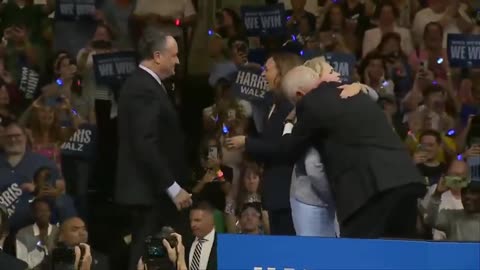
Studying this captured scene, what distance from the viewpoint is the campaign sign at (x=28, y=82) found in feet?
39.0

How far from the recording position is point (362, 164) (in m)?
7.39

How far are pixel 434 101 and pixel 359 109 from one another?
3.45 m

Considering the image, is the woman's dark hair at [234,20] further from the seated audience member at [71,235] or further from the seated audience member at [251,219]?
the seated audience member at [71,235]

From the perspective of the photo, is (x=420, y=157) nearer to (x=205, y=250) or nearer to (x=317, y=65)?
(x=205, y=250)

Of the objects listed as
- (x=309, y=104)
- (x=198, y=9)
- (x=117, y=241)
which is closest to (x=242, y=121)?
(x=117, y=241)

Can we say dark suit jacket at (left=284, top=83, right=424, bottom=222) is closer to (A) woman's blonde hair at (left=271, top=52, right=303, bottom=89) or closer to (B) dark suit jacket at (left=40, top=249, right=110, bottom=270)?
(A) woman's blonde hair at (left=271, top=52, right=303, bottom=89)

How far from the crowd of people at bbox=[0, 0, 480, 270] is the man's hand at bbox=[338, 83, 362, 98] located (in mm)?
12

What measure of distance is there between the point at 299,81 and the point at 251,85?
3.38m

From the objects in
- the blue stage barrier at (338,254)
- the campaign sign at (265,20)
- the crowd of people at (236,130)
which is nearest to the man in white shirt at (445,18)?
the crowd of people at (236,130)

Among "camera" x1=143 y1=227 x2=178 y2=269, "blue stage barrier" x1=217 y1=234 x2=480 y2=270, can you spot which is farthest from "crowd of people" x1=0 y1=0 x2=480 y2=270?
"blue stage barrier" x1=217 y1=234 x2=480 y2=270

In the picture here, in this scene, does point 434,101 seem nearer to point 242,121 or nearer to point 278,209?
point 242,121

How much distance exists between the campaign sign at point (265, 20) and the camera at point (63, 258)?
3.01 m

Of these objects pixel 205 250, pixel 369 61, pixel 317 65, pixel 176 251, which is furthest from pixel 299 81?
pixel 369 61

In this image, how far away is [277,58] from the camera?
27.4 ft
